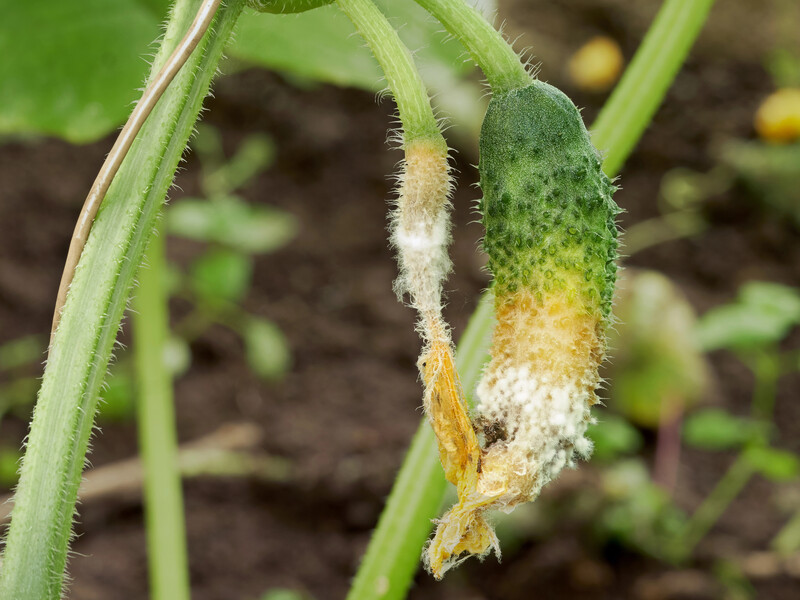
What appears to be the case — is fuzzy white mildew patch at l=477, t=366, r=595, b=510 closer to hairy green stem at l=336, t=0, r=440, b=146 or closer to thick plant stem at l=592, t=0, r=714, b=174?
hairy green stem at l=336, t=0, r=440, b=146

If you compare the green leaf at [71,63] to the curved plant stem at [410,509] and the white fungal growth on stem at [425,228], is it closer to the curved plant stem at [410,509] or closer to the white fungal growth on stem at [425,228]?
the curved plant stem at [410,509]

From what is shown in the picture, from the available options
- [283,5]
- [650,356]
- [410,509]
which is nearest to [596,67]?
[650,356]

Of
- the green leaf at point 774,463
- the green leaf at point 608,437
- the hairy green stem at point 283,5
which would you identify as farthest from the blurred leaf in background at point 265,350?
the hairy green stem at point 283,5

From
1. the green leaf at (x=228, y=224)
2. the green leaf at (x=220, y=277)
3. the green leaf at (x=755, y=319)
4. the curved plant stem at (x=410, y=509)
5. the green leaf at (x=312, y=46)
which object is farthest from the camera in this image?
the green leaf at (x=220, y=277)

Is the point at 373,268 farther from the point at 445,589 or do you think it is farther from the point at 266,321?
the point at 445,589

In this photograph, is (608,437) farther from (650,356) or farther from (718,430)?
(650,356)

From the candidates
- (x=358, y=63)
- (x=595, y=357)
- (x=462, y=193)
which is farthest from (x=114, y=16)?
(x=462, y=193)
